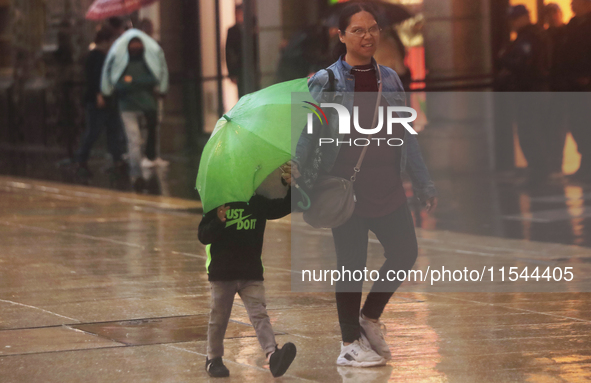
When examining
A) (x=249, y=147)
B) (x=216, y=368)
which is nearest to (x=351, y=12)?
(x=249, y=147)

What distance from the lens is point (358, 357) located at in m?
5.33

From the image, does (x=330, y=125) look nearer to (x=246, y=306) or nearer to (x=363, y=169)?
(x=363, y=169)

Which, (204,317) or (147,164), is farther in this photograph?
(147,164)

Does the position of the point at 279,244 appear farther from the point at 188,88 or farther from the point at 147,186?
the point at 188,88

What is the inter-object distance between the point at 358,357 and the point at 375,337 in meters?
0.19

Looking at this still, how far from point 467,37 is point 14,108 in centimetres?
1459

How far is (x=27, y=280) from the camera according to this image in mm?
8055

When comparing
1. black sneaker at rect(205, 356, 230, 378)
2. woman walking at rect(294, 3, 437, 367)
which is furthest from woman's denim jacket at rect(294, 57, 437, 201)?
black sneaker at rect(205, 356, 230, 378)

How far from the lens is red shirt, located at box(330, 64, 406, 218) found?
5293 mm

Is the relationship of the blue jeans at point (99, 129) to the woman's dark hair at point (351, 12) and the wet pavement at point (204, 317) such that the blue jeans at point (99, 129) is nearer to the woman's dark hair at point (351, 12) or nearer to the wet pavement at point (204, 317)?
the wet pavement at point (204, 317)

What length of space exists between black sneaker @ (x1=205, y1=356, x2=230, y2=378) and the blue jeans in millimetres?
12709

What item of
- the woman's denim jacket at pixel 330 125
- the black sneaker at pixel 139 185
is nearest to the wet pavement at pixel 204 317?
the woman's denim jacket at pixel 330 125

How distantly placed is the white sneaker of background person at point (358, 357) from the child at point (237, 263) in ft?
1.30

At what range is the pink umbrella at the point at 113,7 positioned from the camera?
66.2 ft
